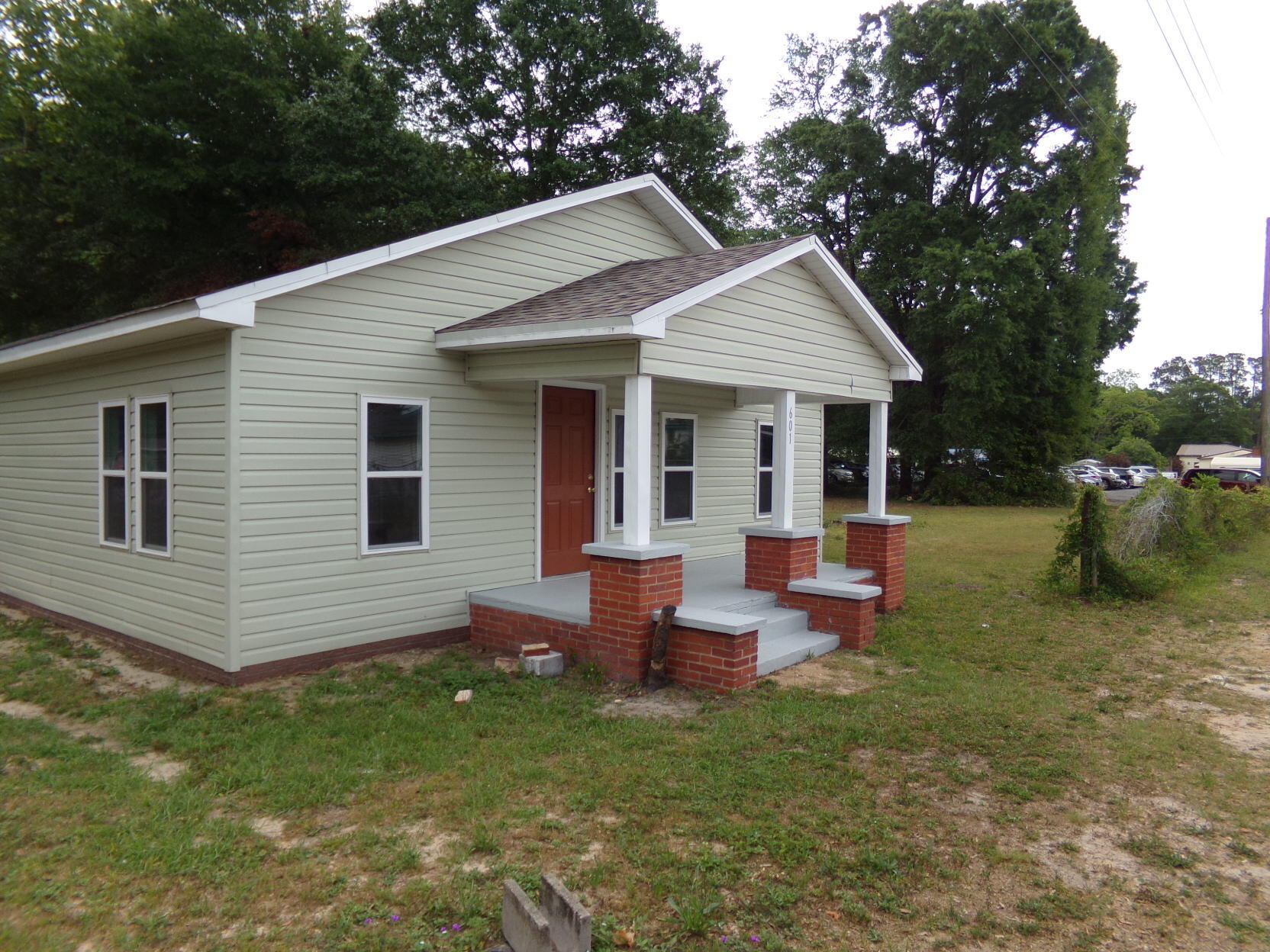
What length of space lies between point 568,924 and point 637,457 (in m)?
3.98

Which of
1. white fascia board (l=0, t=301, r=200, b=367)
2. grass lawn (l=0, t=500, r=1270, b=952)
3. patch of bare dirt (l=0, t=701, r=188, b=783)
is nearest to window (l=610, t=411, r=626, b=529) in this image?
grass lawn (l=0, t=500, r=1270, b=952)

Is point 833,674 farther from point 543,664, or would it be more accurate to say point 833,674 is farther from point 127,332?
point 127,332

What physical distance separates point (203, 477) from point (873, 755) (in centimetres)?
548

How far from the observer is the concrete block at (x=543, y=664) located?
661 centimetres

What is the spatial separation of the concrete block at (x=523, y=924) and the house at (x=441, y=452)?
3347mm

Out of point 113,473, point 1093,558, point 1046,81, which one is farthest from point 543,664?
point 1046,81

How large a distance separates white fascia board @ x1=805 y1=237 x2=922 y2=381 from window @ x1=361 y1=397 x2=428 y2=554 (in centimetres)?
413

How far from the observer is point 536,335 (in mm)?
6793

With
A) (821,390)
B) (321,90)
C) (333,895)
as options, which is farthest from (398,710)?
(321,90)

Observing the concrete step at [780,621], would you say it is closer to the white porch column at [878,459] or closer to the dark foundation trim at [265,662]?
the white porch column at [878,459]

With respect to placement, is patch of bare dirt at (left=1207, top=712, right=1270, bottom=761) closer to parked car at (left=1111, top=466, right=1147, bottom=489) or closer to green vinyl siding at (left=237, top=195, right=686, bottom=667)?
green vinyl siding at (left=237, top=195, right=686, bottom=667)

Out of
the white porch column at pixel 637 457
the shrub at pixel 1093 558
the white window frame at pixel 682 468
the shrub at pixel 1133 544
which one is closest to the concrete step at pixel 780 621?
the white porch column at pixel 637 457

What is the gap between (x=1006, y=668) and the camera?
723 cm

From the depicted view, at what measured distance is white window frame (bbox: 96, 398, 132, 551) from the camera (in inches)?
303
